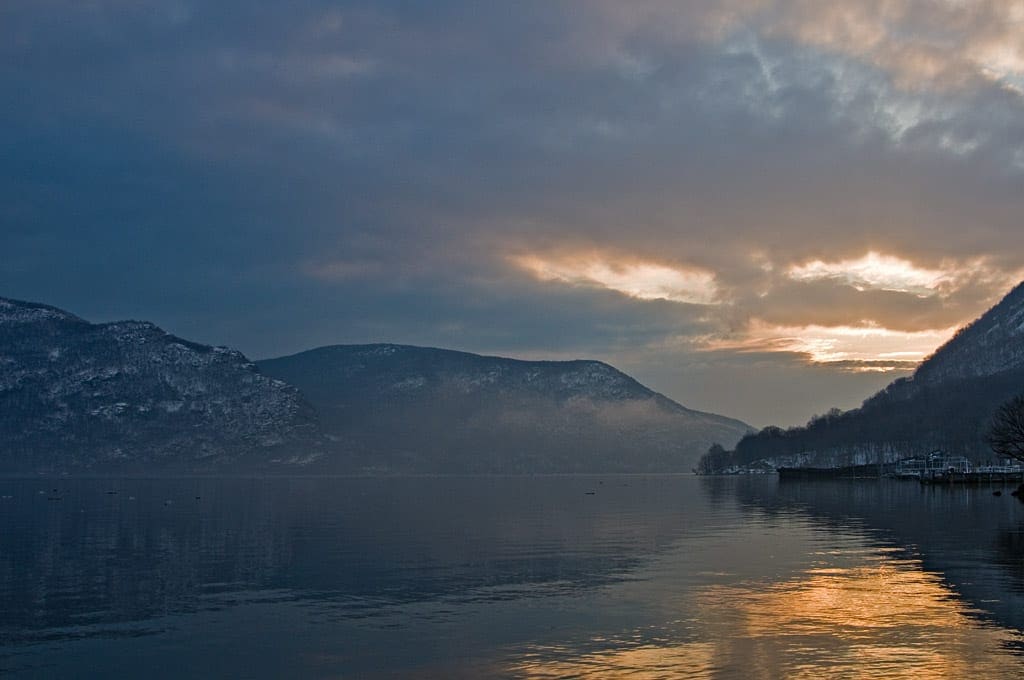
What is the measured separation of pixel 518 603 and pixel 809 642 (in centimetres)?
1688

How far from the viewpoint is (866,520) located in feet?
378

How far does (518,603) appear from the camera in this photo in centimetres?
5119

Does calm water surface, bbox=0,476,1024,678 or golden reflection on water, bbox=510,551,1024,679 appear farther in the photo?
calm water surface, bbox=0,476,1024,678

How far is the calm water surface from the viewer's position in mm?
36906

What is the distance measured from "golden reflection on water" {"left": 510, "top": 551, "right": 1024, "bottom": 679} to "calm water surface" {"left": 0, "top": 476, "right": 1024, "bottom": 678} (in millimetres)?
158

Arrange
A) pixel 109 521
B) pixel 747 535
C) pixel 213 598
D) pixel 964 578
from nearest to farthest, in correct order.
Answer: pixel 213 598 < pixel 964 578 < pixel 747 535 < pixel 109 521

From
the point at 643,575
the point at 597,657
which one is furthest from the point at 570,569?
the point at 597,657

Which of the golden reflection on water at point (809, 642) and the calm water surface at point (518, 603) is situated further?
the calm water surface at point (518, 603)

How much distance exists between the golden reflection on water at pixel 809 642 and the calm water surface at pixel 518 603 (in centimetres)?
16

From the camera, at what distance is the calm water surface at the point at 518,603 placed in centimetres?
3691

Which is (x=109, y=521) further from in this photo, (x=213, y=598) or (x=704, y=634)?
(x=704, y=634)

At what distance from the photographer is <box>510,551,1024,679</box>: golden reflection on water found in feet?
114

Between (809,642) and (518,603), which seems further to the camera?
(518,603)

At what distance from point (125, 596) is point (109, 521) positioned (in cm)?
7811
